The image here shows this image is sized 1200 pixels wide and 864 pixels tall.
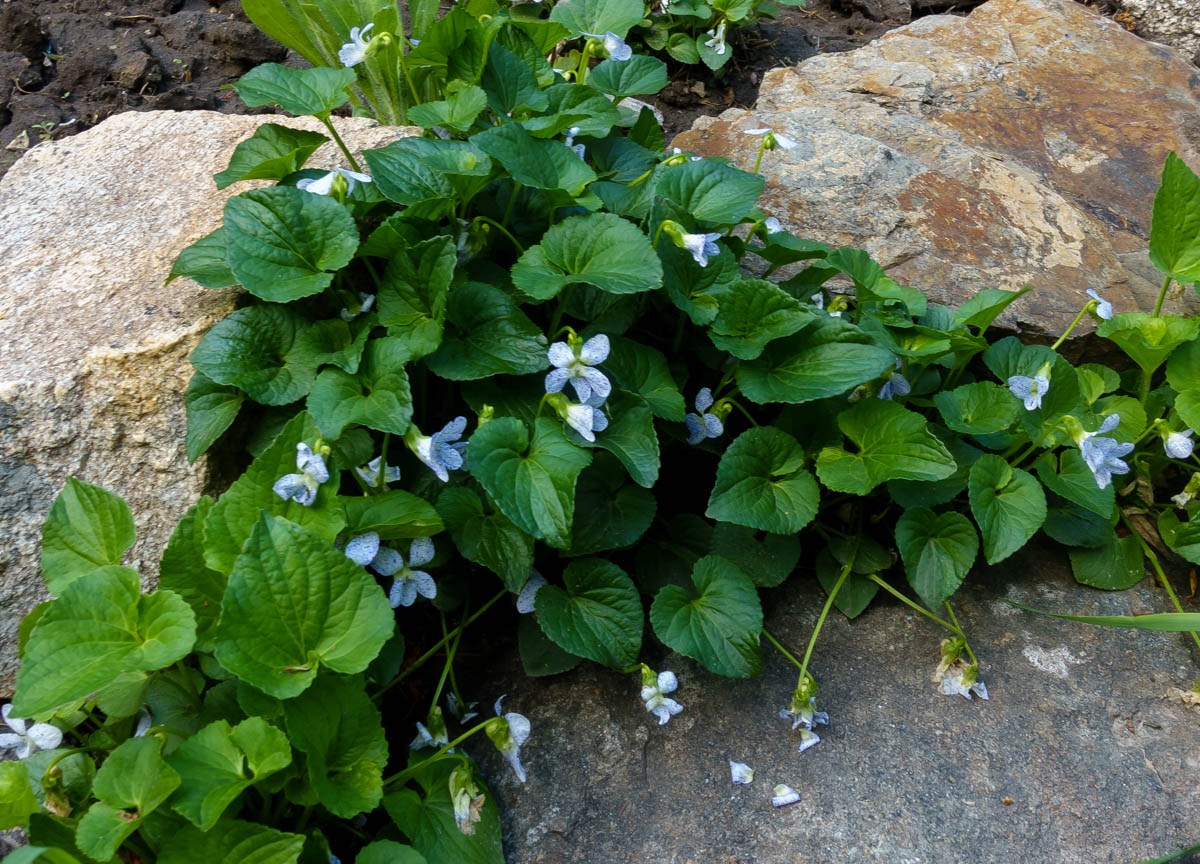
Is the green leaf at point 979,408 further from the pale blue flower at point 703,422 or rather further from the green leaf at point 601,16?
the green leaf at point 601,16

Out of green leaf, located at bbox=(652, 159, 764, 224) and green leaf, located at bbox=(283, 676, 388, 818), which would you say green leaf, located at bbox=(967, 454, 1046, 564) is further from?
green leaf, located at bbox=(283, 676, 388, 818)

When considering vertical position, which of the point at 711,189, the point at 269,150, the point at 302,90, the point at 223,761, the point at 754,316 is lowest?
the point at 223,761

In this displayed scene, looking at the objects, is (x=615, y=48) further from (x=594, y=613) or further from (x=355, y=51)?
(x=594, y=613)

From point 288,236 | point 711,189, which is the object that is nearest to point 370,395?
point 288,236

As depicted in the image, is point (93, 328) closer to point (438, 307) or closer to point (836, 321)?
point (438, 307)

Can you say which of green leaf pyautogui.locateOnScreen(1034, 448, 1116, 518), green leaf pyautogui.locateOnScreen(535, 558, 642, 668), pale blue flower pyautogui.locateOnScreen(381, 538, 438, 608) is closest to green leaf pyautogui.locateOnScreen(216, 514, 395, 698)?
pale blue flower pyautogui.locateOnScreen(381, 538, 438, 608)

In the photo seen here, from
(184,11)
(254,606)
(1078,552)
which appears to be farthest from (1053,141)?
(184,11)
